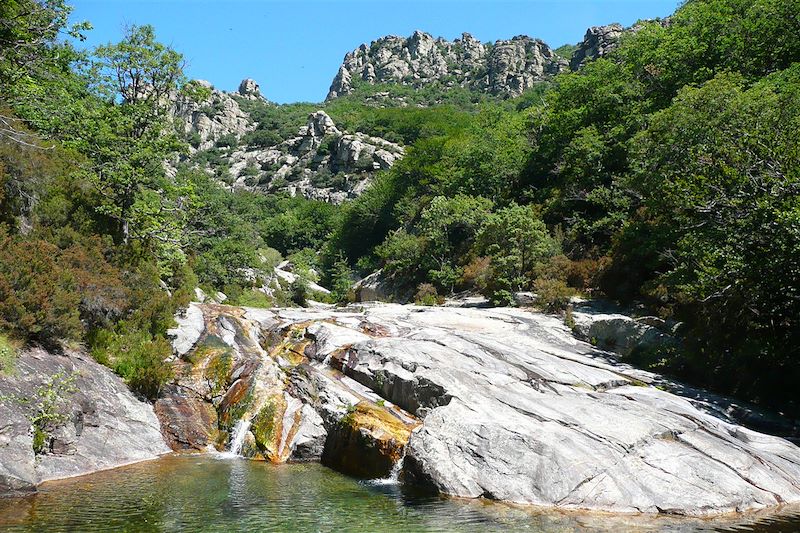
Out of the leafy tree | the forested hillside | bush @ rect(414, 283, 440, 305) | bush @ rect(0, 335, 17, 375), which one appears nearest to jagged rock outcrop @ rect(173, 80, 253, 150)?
the forested hillside

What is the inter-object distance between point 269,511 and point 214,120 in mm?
142489

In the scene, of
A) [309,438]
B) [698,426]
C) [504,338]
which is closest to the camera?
[698,426]

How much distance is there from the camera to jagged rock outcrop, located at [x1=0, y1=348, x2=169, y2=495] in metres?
11.3

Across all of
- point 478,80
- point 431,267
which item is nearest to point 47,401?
point 431,267

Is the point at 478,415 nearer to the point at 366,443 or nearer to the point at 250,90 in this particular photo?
the point at 366,443

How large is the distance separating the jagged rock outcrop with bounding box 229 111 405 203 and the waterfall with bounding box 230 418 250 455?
7854 cm

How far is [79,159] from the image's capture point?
71.5 ft

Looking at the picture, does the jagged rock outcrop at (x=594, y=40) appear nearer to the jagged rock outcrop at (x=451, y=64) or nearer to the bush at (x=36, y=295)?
the jagged rock outcrop at (x=451, y=64)

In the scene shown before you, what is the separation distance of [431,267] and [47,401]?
94.7ft

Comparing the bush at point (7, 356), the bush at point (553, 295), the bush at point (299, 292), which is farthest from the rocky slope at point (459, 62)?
the bush at point (7, 356)

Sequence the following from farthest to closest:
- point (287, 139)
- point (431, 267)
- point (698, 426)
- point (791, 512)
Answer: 1. point (287, 139)
2. point (431, 267)
3. point (698, 426)
4. point (791, 512)

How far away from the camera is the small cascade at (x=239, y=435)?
1562cm

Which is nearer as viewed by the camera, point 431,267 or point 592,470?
point 592,470

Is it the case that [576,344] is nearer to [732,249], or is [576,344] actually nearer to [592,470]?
[732,249]
